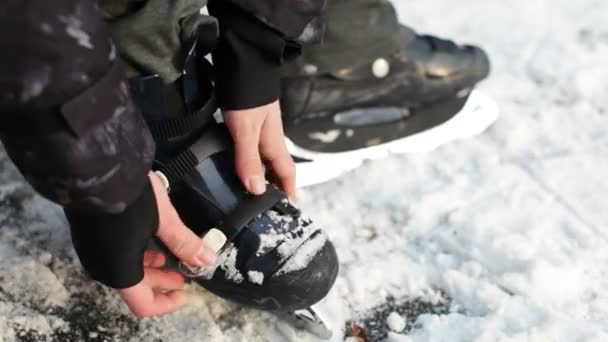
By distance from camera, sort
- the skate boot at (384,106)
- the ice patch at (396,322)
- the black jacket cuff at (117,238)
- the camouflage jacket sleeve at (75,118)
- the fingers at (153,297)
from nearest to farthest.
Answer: the camouflage jacket sleeve at (75,118)
the black jacket cuff at (117,238)
the fingers at (153,297)
the ice patch at (396,322)
the skate boot at (384,106)

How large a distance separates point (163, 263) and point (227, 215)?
0.10 meters

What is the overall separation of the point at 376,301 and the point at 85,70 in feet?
1.67

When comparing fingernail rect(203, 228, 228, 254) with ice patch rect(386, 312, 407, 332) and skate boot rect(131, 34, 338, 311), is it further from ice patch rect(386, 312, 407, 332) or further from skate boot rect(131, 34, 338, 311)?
ice patch rect(386, 312, 407, 332)

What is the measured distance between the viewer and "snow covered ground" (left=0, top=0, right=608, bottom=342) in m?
0.96

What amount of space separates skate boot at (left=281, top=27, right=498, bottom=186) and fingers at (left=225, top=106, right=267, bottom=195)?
24cm

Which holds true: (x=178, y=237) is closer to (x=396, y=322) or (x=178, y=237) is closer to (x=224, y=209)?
(x=224, y=209)

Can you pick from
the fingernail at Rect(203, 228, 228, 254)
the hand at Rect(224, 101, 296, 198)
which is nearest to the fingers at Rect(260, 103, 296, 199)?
the hand at Rect(224, 101, 296, 198)

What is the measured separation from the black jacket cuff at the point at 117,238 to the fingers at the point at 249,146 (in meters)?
0.15

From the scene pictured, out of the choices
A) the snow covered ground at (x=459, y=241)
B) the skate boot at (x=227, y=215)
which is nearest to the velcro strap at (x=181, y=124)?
the skate boot at (x=227, y=215)

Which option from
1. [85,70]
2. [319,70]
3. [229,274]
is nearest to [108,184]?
[85,70]

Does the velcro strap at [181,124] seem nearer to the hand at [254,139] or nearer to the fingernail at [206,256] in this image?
the hand at [254,139]

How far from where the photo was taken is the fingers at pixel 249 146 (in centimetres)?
92

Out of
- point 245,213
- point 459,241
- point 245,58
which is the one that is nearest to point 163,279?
point 245,213

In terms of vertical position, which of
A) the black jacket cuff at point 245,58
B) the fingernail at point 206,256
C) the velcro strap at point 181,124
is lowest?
the fingernail at point 206,256
